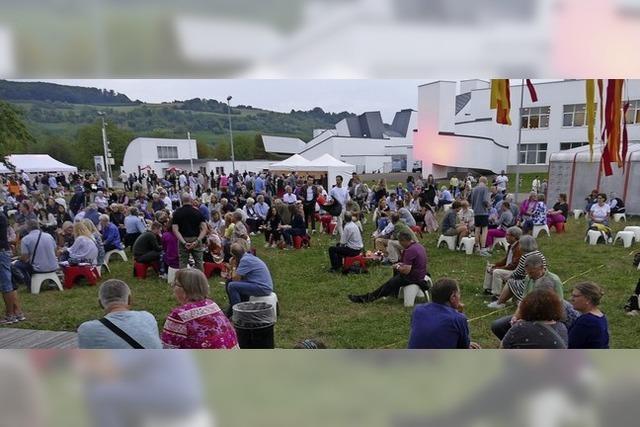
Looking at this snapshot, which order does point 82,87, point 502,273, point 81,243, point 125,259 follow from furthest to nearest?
point 125,259 < point 81,243 < point 502,273 < point 82,87

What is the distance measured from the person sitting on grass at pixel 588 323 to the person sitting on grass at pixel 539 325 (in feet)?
0.34

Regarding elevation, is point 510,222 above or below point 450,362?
below

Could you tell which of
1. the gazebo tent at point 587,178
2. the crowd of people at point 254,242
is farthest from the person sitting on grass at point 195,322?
the gazebo tent at point 587,178

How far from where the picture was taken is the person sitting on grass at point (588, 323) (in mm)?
2336

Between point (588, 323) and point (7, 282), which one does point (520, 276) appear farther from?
point (7, 282)

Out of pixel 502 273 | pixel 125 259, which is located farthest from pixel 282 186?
pixel 502 273

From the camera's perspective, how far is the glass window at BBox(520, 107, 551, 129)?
633 inches

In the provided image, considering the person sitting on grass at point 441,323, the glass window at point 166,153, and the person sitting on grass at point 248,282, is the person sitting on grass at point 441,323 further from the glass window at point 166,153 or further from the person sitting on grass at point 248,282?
the glass window at point 166,153

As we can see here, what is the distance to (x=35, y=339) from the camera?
3760 mm

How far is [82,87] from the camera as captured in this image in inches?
46.5

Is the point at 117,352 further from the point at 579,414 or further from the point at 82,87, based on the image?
the point at 579,414

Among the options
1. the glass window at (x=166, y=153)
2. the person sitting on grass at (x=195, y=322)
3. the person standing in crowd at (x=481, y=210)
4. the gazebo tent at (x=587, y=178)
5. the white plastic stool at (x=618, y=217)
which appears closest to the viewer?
the person sitting on grass at (x=195, y=322)

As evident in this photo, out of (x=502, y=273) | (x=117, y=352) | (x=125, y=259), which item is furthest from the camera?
(x=125, y=259)
